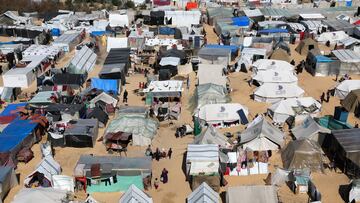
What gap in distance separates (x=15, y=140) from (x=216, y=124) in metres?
10.8

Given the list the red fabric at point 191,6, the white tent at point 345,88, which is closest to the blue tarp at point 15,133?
the white tent at point 345,88

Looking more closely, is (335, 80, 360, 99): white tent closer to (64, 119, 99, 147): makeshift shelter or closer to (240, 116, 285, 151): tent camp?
(240, 116, 285, 151): tent camp

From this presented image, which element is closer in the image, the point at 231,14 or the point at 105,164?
the point at 105,164

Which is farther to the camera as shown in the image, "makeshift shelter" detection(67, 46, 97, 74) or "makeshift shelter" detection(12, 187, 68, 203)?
"makeshift shelter" detection(67, 46, 97, 74)

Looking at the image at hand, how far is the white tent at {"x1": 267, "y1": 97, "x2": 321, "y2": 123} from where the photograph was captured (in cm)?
2578

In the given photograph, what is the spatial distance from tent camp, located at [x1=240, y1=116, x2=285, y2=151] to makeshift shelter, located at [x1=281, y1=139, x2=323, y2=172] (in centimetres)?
136

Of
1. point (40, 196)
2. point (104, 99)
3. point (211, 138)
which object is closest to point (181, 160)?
point (211, 138)

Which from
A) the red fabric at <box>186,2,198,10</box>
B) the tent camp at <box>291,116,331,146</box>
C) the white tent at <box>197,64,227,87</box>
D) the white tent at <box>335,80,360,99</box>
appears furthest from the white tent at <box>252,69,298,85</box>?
the red fabric at <box>186,2,198,10</box>

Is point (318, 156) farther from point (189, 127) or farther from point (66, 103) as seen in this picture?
point (66, 103)

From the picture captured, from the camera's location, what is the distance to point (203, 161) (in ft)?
65.4

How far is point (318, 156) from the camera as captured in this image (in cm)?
2094

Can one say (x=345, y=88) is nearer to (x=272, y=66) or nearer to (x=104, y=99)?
(x=272, y=66)

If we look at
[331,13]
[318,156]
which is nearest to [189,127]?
[318,156]

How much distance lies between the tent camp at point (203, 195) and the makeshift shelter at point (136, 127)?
231 inches
